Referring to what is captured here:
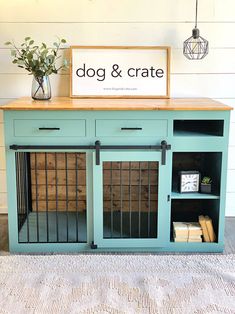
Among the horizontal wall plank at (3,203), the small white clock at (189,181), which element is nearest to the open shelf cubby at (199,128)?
the small white clock at (189,181)

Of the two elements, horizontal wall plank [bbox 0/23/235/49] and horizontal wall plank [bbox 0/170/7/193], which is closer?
horizontal wall plank [bbox 0/23/235/49]

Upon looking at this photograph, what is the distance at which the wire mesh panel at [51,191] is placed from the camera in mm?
2965

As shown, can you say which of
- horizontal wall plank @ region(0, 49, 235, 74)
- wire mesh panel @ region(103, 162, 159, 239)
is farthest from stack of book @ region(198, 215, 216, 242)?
horizontal wall plank @ region(0, 49, 235, 74)

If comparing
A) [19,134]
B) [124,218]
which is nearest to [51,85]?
[19,134]

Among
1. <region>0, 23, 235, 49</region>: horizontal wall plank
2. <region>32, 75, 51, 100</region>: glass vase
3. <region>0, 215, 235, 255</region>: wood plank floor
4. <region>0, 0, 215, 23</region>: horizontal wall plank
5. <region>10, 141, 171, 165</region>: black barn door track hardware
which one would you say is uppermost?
<region>0, 0, 215, 23</region>: horizontal wall plank

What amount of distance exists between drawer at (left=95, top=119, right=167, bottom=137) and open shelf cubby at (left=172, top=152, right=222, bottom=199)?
16.7 inches

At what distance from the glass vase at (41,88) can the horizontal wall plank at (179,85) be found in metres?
0.30

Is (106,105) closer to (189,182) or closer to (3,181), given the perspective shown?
(189,182)

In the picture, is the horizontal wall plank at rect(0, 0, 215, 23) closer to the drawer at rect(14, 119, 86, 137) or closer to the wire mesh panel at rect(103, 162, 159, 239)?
the drawer at rect(14, 119, 86, 137)

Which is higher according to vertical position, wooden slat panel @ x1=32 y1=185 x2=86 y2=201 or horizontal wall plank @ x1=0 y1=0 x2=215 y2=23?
horizontal wall plank @ x1=0 y1=0 x2=215 y2=23

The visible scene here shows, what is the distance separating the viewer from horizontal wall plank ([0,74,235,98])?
315cm

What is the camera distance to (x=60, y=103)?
2727 mm

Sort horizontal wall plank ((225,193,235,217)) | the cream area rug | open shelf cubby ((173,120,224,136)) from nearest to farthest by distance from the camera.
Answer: the cream area rug → open shelf cubby ((173,120,224,136)) → horizontal wall plank ((225,193,235,217))

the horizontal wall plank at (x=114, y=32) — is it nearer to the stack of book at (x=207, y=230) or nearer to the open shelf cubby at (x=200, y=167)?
the open shelf cubby at (x=200, y=167)
